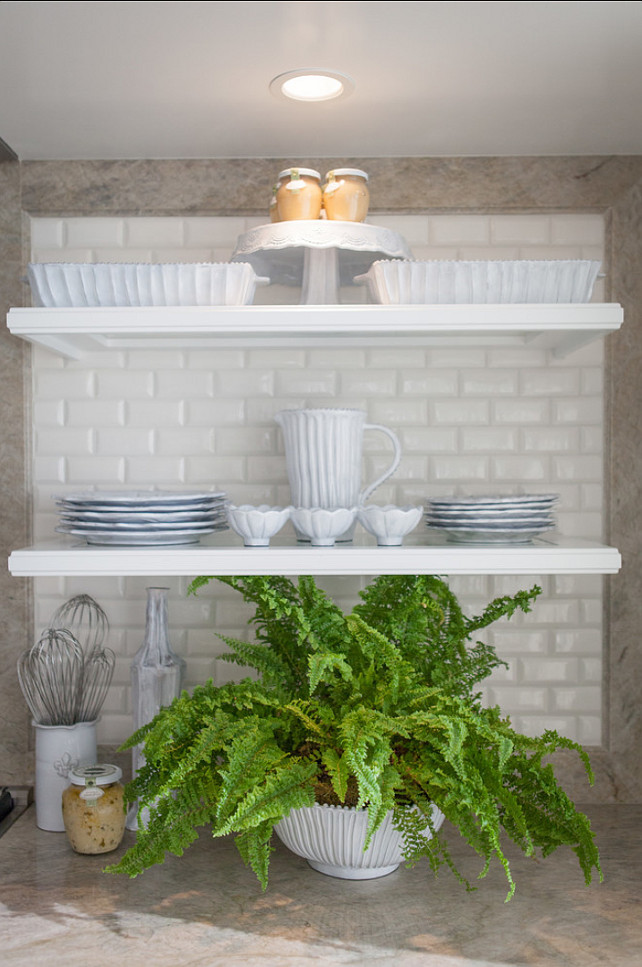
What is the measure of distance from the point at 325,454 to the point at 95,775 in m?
0.70

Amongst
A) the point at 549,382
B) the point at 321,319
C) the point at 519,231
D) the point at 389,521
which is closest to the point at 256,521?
the point at 389,521

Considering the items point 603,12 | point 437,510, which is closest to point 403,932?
point 437,510

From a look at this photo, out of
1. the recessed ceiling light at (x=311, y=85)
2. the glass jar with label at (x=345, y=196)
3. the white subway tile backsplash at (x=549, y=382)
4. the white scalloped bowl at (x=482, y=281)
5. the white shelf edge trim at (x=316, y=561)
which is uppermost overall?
the recessed ceiling light at (x=311, y=85)

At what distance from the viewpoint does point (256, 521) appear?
1.49 m

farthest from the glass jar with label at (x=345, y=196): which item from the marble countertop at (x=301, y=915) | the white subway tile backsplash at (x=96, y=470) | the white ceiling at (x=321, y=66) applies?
the marble countertop at (x=301, y=915)

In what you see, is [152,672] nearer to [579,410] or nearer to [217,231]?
[217,231]

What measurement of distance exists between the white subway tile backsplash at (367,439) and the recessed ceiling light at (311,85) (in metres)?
0.40

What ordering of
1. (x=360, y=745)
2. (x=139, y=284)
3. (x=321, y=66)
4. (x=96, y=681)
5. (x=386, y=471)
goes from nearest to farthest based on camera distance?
(x=360, y=745)
(x=321, y=66)
(x=139, y=284)
(x=386, y=471)
(x=96, y=681)

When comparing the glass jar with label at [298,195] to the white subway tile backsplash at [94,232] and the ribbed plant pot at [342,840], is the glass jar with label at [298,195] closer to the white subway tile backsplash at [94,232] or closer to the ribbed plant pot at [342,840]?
the white subway tile backsplash at [94,232]

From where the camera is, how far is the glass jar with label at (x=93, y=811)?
1542mm

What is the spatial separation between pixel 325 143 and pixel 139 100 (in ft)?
1.27

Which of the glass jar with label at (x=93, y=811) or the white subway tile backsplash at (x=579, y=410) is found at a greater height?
the white subway tile backsplash at (x=579, y=410)

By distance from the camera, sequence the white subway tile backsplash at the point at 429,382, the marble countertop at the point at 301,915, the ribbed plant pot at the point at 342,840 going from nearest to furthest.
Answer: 1. the marble countertop at the point at 301,915
2. the ribbed plant pot at the point at 342,840
3. the white subway tile backsplash at the point at 429,382

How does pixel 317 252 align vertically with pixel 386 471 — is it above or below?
above
